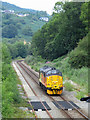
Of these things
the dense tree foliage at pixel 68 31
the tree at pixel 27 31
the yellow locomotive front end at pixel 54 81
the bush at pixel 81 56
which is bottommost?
the yellow locomotive front end at pixel 54 81

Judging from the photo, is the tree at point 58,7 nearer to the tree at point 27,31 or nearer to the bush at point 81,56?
the bush at point 81,56

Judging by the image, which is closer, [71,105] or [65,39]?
[71,105]

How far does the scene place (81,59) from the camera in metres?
31.4

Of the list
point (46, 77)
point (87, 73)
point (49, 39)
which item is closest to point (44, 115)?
point (46, 77)

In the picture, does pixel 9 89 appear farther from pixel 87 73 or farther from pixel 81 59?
pixel 81 59

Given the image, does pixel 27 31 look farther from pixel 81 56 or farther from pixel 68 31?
pixel 81 56

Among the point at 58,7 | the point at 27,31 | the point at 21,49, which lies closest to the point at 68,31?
the point at 58,7

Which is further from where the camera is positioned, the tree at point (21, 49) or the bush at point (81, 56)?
the tree at point (21, 49)

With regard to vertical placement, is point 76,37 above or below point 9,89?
above

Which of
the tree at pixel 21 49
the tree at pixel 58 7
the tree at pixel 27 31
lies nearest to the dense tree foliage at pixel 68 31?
the tree at pixel 58 7

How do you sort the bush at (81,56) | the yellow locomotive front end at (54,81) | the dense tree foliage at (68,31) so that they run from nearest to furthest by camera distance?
the yellow locomotive front end at (54,81) → the bush at (81,56) → the dense tree foliage at (68,31)

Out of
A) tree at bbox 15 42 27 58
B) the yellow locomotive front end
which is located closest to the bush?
the yellow locomotive front end

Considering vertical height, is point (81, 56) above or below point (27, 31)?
Result: below

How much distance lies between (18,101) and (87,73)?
42.6ft
